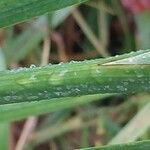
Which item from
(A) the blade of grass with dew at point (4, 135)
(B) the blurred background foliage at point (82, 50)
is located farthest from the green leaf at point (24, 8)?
(B) the blurred background foliage at point (82, 50)

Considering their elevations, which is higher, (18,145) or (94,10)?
(94,10)

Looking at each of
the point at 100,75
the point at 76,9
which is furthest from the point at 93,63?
the point at 76,9

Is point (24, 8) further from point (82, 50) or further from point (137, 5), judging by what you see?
point (82, 50)

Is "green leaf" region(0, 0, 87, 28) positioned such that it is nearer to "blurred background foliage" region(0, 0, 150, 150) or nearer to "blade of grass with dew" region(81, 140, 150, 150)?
"blade of grass with dew" region(81, 140, 150, 150)

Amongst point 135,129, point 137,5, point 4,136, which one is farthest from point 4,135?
point 137,5

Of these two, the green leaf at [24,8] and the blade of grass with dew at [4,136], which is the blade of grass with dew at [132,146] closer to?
the green leaf at [24,8]

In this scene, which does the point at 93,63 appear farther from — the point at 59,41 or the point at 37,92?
the point at 59,41
